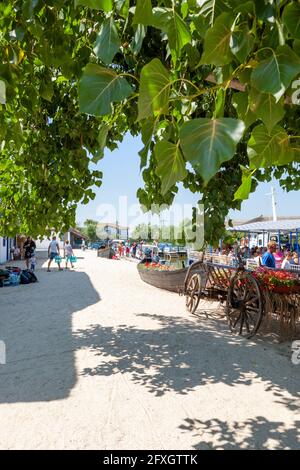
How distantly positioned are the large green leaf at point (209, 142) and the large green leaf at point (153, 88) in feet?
0.74

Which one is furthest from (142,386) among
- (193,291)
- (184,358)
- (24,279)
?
(24,279)

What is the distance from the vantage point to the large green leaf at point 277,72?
893 mm

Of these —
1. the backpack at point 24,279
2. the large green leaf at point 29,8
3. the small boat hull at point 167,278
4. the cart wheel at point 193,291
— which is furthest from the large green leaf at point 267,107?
the backpack at point 24,279

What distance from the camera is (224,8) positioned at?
1073mm

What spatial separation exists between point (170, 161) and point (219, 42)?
33 centimetres

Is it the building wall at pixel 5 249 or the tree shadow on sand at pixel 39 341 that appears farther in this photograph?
the building wall at pixel 5 249

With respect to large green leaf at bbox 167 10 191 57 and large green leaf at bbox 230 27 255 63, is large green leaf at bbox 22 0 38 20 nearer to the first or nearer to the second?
large green leaf at bbox 167 10 191 57

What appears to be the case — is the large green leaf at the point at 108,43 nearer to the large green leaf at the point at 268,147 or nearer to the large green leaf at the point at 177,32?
the large green leaf at the point at 177,32

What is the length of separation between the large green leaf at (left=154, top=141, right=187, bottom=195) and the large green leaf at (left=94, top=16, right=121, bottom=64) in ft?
0.89

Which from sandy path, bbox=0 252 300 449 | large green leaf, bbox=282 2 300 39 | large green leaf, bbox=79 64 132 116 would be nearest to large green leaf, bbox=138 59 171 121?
large green leaf, bbox=79 64 132 116

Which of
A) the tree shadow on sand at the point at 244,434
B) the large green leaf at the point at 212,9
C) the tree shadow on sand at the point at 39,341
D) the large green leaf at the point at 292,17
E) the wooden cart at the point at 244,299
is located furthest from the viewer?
the wooden cart at the point at 244,299

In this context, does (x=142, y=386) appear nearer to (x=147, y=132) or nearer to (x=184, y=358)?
(x=184, y=358)
